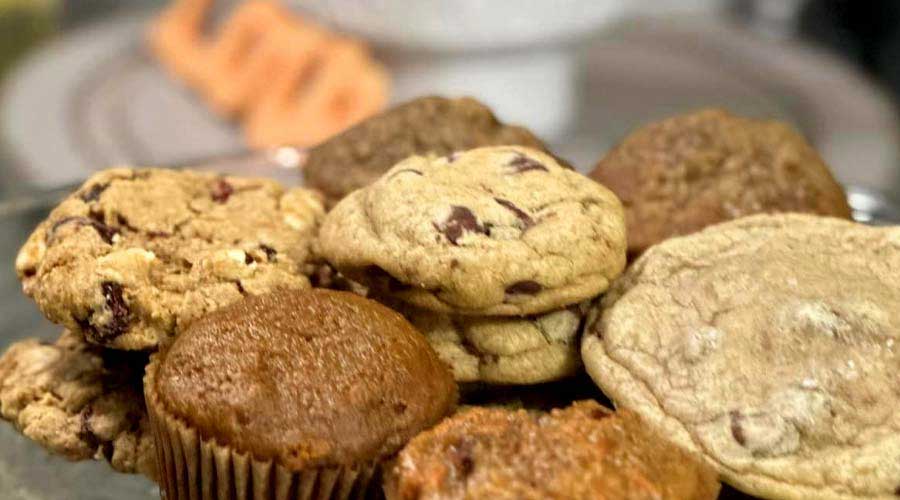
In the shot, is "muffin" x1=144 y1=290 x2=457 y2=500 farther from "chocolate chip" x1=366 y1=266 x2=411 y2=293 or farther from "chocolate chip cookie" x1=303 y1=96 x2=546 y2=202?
"chocolate chip cookie" x1=303 y1=96 x2=546 y2=202

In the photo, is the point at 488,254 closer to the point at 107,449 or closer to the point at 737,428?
the point at 737,428

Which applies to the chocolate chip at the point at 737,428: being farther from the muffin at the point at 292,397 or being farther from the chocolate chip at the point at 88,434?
the chocolate chip at the point at 88,434

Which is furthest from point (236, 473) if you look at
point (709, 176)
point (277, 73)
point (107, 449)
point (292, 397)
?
point (277, 73)

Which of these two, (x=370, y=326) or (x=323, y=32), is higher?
(x=370, y=326)

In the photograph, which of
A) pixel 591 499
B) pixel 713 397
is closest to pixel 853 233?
pixel 713 397

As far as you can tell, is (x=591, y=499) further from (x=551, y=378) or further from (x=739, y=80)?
(x=739, y=80)

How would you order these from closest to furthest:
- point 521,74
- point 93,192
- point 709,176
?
point 93,192 → point 709,176 → point 521,74
